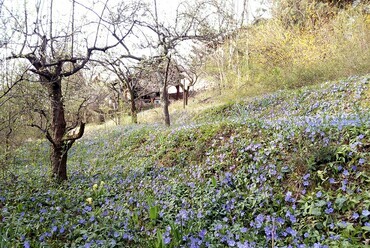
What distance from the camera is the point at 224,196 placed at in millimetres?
2719

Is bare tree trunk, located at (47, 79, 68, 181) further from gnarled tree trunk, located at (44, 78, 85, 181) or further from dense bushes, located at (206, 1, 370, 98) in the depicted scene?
dense bushes, located at (206, 1, 370, 98)

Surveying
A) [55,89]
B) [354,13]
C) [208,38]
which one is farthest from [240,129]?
[354,13]

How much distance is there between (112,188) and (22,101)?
1.56 metres

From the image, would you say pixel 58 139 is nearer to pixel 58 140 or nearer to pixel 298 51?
pixel 58 140

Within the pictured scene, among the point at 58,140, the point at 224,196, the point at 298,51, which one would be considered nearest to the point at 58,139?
the point at 58,140

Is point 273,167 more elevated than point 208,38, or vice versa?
point 208,38

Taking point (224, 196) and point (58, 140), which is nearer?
point (224, 196)

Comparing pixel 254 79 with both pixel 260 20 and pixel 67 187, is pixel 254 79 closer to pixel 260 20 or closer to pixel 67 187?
pixel 260 20

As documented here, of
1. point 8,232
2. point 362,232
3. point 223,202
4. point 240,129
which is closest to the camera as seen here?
point 362,232

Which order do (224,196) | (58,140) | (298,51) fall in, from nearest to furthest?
1. (224,196)
2. (58,140)
3. (298,51)

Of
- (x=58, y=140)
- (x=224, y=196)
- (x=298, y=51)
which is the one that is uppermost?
(x=298, y=51)

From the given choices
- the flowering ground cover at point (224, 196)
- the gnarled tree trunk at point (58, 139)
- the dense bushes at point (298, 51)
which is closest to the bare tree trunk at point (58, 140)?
the gnarled tree trunk at point (58, 139)

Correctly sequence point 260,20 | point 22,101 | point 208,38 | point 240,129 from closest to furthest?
point 22,101
point 240,129
point 208,38
point 260,20

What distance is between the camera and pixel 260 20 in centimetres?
1290
